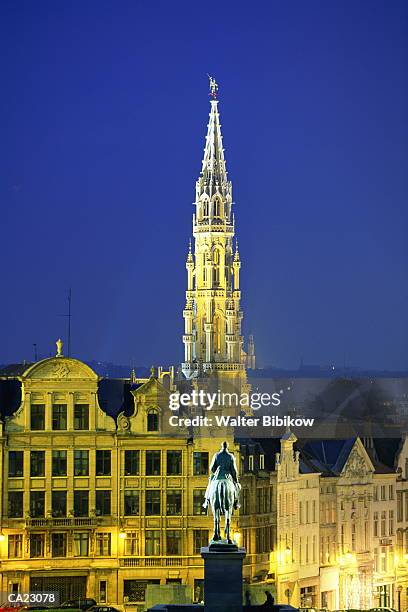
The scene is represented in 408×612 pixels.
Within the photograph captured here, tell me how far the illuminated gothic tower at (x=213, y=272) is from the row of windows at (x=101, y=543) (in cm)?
3166

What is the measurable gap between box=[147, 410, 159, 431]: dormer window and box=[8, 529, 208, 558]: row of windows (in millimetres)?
2555

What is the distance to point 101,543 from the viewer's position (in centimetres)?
5384

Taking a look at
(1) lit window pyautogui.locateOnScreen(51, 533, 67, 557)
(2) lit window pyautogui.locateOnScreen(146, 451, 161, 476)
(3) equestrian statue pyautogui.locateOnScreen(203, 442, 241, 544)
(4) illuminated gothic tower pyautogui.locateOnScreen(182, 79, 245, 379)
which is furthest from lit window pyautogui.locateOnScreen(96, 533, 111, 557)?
(4) illuminated gothic tower pyautogui.locateOnScreen(182, 79, 245, 379)

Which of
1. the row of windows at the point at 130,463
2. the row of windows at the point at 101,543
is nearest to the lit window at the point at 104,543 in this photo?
the row of windows at the point at 101,543

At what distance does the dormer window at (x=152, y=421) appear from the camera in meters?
54.1

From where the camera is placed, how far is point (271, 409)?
61594mm

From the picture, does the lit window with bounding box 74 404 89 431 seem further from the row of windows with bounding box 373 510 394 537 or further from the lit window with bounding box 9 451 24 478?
the row of windows with bounding box 373 510 394 537

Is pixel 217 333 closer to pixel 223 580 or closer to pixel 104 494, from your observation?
pixel 104 494

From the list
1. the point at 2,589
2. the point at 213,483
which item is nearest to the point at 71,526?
the point at 2,589

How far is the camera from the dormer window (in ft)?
178

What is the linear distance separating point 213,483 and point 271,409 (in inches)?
826

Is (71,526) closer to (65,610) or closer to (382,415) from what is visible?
(65,610)

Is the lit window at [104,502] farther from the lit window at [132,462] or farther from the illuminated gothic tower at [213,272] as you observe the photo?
the illuminated gothic tower at [213,272]

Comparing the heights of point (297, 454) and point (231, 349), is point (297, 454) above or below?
below
